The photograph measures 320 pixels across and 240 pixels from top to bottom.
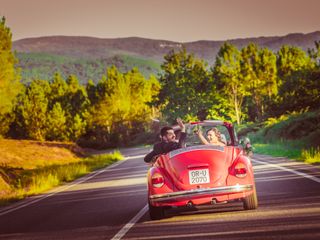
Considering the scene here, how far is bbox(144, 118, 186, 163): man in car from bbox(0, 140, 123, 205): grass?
7902 millimetres

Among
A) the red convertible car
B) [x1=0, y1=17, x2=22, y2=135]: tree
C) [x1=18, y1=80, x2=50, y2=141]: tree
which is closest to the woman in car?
the red convertible car

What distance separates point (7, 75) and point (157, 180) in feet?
137

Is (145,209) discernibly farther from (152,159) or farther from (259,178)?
(259,178)

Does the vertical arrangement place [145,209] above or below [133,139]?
above

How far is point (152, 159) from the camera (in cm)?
1136

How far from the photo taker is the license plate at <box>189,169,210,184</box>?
9867mm

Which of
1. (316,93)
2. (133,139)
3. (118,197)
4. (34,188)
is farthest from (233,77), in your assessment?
(118,197)

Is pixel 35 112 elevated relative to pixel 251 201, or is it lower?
lower

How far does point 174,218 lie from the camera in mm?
10586

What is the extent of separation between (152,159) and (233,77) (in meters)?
74.6

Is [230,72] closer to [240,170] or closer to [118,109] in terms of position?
[118,109]

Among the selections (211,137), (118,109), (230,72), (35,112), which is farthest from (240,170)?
(118,109)

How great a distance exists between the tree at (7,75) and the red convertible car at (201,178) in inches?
1576

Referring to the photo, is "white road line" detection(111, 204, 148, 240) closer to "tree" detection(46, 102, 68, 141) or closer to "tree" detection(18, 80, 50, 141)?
"tree" detection(18, 80, 50, 141)
